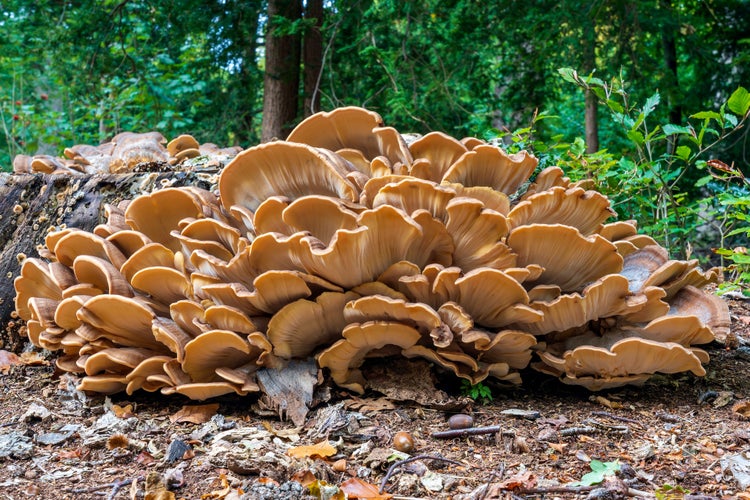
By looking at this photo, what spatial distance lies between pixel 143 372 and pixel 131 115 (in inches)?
432

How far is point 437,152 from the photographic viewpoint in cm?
296

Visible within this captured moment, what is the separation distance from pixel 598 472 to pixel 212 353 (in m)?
1.72

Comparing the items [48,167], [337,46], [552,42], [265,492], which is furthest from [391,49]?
[265,492]

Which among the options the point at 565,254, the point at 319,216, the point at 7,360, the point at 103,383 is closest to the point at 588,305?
the point at 565,254

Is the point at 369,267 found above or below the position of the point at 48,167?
below

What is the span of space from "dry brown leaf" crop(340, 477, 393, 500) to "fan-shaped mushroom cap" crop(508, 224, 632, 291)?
1.29 m

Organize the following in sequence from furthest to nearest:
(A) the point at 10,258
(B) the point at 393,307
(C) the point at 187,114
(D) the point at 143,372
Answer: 1. (C) the point at 187,114
2. (A) the point at 10,258
3. (D) the point at 143,372
4. (B) the point at 393,307

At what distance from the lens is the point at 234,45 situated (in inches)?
352

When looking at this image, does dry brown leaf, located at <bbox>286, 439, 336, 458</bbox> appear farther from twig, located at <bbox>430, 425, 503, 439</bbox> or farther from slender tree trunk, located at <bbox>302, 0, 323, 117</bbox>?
slender tree trunk, located at <bbox>302, 0, 323, 117</bbox>

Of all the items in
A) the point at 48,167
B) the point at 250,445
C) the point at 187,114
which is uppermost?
the point at 187,114

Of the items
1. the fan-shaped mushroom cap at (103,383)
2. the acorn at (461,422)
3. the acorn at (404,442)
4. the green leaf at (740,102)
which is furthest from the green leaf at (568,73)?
the fan-shaped mushroom cap at (103,383)

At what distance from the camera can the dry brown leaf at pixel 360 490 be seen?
6.45ft

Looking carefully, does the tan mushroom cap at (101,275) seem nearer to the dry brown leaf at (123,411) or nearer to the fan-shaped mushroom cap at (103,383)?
the fan-shaped mushroom cap at (103,383)

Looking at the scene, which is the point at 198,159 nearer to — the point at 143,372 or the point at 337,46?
the point at 143,372
